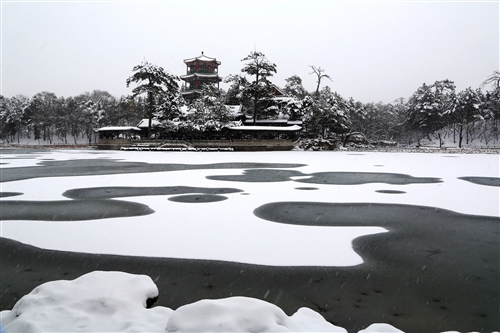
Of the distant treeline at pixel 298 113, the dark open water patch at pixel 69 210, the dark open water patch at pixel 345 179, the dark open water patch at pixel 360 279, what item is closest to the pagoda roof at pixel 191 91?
the distant treeline at pixel 298 113

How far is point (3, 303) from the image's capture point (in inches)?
147

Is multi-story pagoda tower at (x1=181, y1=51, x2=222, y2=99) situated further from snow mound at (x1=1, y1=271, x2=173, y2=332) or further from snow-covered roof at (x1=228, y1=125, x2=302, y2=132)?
snow mound at (x1=1, y1=271, x2=173, y2=332)

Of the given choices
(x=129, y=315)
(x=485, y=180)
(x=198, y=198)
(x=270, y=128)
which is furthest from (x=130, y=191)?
(x=270, y=128)

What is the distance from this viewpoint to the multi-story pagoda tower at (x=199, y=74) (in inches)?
2056

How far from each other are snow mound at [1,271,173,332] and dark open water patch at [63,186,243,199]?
21.2 feet

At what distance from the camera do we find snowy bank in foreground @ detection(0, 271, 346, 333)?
2908 mm

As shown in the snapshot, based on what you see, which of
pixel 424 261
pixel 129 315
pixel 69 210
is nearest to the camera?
pixel 129 315

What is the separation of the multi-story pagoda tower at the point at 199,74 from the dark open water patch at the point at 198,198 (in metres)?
43.7

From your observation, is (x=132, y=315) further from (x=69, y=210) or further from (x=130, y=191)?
(x=130, y=191)

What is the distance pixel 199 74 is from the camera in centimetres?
5222

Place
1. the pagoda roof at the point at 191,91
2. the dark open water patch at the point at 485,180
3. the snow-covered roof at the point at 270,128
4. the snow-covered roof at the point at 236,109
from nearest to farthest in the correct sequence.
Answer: the dark open water patch at the point at 485,180, the snow-covered roof at the point at 270,128, the snow-covered roof at the point at 236,109, the pagoda roof at the point at 191,91

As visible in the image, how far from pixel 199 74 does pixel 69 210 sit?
46.7 meters

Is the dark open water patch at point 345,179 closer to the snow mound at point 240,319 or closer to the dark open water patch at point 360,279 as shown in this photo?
the dark open water patch at point 360,279

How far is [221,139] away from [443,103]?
40.3m
